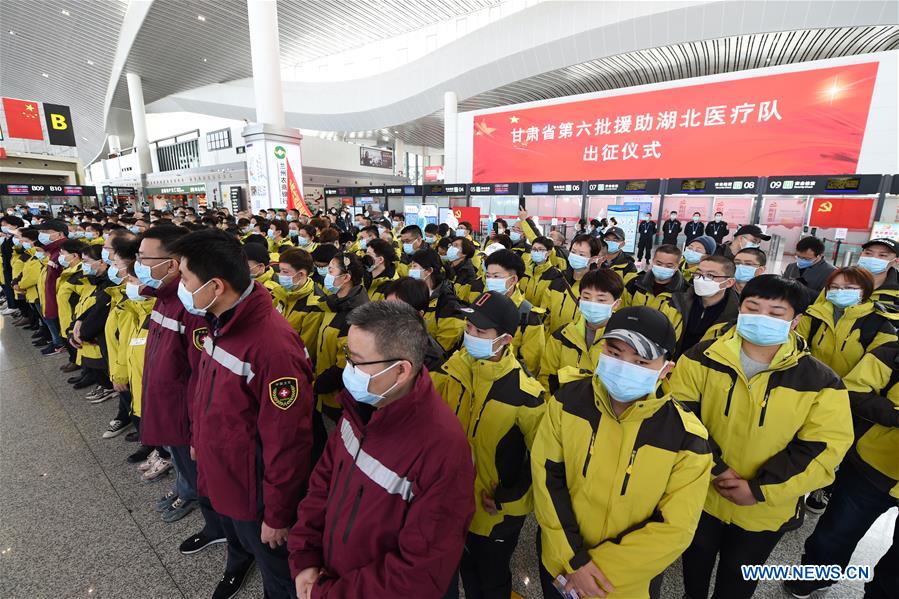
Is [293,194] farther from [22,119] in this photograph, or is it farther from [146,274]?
[22,119]

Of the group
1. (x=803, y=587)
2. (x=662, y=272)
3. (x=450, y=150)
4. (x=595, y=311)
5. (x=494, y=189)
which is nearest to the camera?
(x=803, y=587)

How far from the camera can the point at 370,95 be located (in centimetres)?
2591

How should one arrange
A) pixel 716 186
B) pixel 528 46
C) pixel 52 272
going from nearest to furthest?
pixel 52 272, pixel 716 186, pixel 528 46

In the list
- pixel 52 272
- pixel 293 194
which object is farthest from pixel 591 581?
pixel 293 194

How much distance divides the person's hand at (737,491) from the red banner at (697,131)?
14.4 meters

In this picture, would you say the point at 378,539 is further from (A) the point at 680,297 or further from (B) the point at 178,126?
(B) the point at 178,126

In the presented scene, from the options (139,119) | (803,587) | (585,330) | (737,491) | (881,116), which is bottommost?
(803,587)

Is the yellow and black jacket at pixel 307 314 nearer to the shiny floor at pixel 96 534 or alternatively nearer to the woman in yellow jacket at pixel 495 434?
the shiny floor at pixel 96 534

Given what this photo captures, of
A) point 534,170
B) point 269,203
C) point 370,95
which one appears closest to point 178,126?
point 370,95

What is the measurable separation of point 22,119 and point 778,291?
30.1 m

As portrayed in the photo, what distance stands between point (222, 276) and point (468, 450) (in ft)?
4.28

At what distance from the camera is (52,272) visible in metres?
4.72

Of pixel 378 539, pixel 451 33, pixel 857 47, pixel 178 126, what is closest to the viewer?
pixel 378 539

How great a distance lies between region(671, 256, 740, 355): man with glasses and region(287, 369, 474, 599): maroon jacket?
2.70m
